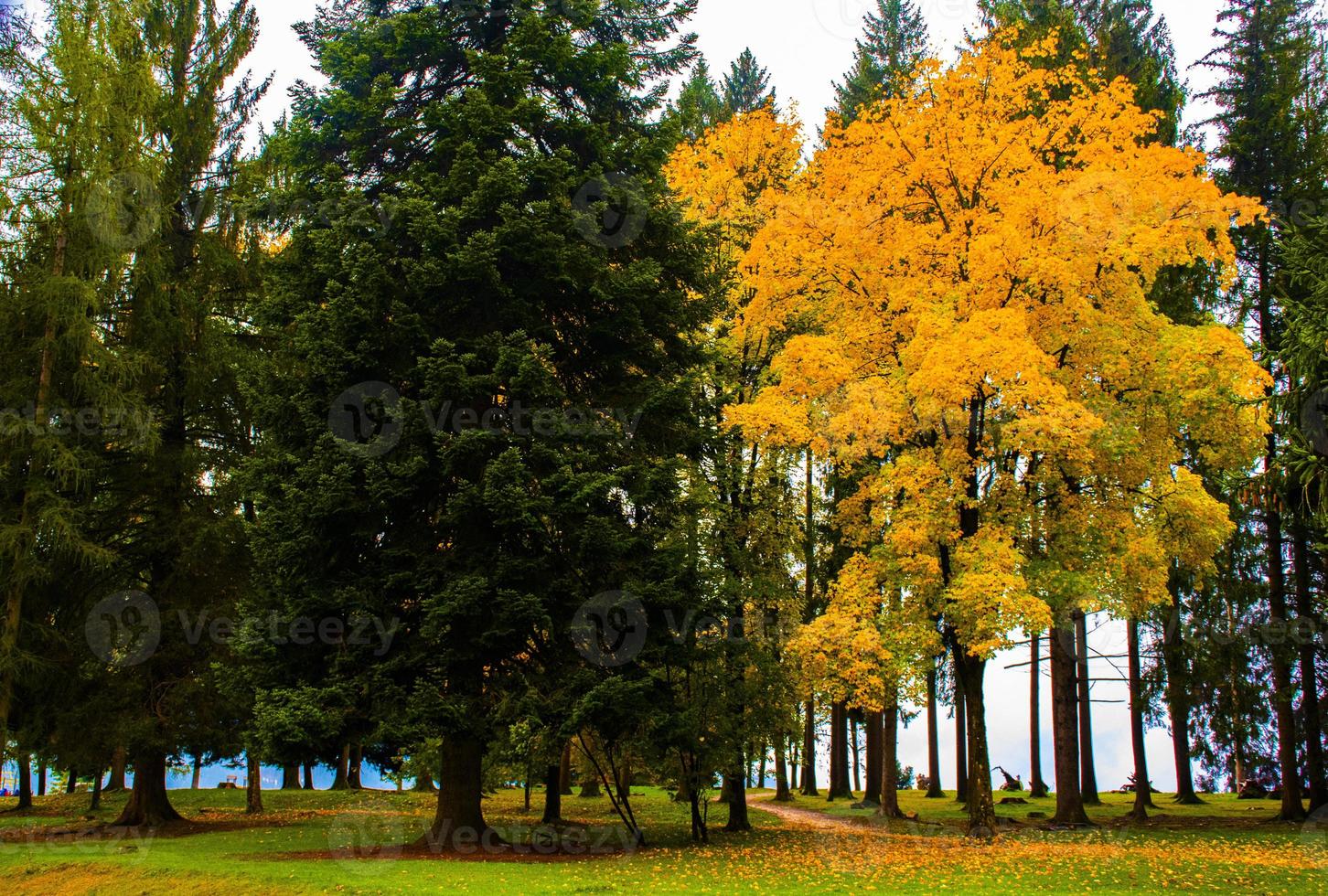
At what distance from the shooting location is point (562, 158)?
15.8 metres

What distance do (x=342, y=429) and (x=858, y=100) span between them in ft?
68.4

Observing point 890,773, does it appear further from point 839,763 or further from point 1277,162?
point 1277,162

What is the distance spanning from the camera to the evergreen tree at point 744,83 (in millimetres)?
30859

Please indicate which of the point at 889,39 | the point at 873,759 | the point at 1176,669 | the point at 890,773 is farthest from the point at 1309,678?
the point at 889,39

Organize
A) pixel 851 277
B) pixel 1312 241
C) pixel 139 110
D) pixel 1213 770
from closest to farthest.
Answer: pixel 1312 241 → pixel 851 277 → pixel 139 110 → pixel 1213 770

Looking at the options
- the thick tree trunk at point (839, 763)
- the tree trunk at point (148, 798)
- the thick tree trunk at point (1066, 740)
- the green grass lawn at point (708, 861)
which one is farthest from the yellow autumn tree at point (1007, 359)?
the thick tree trunk at point (839, 763)

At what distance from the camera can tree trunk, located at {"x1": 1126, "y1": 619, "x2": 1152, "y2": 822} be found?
68.1 ft

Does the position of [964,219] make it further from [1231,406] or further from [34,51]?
[34,51]

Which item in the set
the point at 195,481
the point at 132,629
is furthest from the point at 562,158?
the point at 132,629

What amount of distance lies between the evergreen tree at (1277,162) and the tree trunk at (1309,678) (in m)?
0.04

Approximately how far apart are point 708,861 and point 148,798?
12.6 metres

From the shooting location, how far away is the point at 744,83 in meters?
31.1

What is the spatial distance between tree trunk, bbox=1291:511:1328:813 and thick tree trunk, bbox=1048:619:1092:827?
16.6ft

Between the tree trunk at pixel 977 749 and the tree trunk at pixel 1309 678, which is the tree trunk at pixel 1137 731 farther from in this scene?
the tree trunk at pixel 977 749
